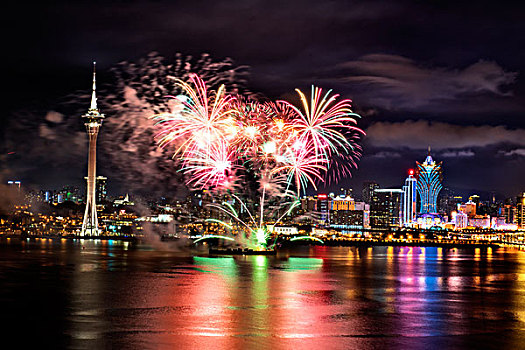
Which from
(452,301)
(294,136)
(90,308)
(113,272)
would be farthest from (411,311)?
(113,272)

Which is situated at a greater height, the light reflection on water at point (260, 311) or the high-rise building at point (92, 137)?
the high-rise building at point (92, 137)

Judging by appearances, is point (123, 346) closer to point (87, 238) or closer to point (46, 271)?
point (46, 271)

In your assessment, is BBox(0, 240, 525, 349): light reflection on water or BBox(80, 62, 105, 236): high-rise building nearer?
BBox(0, 240, 525, 349): light reflection on water

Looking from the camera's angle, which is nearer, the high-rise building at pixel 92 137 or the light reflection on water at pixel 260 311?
the light reflection on water at pixel 260 311

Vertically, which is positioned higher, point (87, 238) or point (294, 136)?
point (294, 136)

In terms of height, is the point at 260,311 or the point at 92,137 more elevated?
the point at 92,137

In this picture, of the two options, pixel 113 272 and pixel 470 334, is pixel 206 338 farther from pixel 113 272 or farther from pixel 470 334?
pixel 113 272

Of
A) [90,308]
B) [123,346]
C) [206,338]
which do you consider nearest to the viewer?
[123,346]

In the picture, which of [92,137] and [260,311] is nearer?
[260,311]

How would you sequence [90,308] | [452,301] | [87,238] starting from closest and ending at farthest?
Result: [90,308], [452,301], [87,238]

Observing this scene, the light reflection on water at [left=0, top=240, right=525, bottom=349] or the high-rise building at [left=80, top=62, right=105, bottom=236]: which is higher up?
the high-rise building at [left=80, top=62, right=105, bottom=236]

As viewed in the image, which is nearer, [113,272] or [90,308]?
[90,308]
